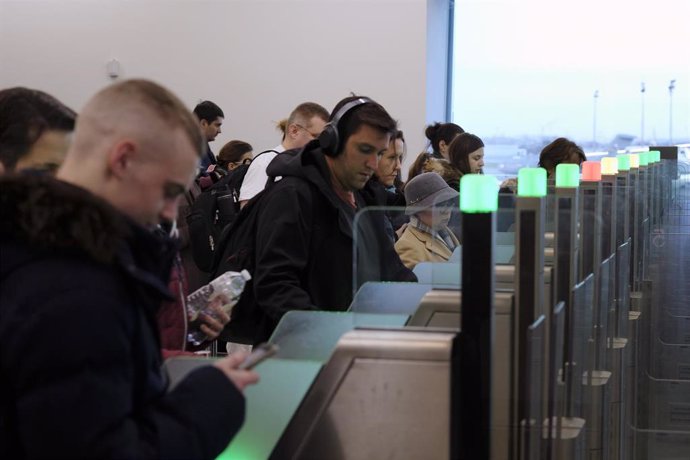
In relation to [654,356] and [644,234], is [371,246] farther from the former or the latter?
[654,356]

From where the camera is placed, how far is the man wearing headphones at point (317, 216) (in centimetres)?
263

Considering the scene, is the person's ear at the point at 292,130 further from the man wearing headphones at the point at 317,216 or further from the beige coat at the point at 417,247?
the beige coat at the point at 417,247

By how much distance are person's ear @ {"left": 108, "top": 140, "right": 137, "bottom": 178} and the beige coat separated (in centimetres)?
81

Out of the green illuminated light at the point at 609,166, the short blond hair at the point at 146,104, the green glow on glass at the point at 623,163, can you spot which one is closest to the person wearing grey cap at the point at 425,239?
the short blond hair at the point at 146,104

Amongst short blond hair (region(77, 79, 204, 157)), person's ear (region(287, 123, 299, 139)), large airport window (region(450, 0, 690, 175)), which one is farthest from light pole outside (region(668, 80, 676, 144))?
short blond hair (region(77, 79, 204, 157))

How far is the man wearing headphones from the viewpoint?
104 inches

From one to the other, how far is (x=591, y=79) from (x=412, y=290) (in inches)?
291

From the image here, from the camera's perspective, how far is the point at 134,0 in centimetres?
877

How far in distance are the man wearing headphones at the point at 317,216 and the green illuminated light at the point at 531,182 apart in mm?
764

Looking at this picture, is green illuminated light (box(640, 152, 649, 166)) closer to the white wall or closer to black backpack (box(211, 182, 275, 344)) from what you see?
black backpack (box(211, 182, 275, 344))

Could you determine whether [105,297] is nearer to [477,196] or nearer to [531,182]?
[477,196]

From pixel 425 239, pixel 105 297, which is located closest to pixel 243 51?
pixel 425 239

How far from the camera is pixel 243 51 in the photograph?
8.59 metres

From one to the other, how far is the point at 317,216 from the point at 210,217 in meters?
2.27
